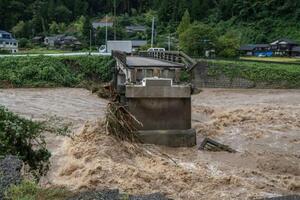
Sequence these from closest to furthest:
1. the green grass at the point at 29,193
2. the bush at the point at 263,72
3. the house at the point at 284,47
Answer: the green grass at the point at 29,193
the bush at the point at 263,72
the house at the point at 284,47

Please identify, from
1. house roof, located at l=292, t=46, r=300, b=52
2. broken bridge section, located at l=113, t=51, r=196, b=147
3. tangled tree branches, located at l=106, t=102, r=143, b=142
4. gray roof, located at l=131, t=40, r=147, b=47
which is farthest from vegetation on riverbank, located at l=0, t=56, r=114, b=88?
house roof, located at l=292, t=46, r=300, b=52

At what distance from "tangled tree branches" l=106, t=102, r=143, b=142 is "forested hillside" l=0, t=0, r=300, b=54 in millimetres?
45857

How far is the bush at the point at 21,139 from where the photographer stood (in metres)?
8.55

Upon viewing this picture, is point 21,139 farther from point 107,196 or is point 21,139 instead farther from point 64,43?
point 64,43

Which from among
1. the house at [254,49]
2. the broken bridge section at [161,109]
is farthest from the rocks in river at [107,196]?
the house at [254,49]

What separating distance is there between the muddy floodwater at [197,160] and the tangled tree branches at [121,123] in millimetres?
429

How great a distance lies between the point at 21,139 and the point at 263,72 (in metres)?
39.5

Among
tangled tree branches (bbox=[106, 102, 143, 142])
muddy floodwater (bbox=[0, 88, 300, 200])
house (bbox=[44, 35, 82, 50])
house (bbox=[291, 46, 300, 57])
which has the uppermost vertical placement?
house (bbox=[44, 35, 82, 50])

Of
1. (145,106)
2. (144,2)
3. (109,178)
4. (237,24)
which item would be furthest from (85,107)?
(144,2)

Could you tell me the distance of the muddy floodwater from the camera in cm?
1370

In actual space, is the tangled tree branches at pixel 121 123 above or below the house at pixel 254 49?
below

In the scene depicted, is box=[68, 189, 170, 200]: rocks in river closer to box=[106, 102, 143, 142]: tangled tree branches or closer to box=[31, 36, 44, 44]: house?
box=[106, 102, 143, 142]: tangled tree branches

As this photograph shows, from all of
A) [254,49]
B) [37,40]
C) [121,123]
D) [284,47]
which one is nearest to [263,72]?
[284,47]

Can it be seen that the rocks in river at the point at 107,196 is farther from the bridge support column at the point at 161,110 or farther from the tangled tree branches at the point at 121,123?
the bridge support column at the point at 161,110
